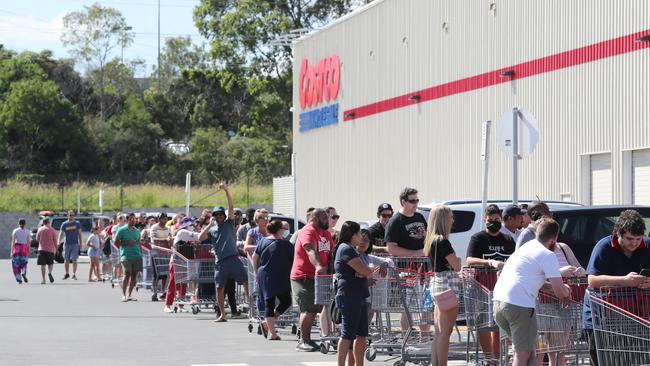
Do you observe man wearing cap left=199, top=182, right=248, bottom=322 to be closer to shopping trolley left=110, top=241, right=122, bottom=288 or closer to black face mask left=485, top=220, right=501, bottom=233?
black face mask left=485, top=220, right=501, bottom=233

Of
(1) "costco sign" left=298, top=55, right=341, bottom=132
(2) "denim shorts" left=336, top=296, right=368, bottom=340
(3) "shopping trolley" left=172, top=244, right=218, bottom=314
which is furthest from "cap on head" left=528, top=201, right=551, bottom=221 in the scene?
(1) "costco sign" left=298, top=55, right=341, bottom=132

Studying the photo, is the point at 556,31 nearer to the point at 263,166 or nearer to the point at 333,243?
the point at 333,243

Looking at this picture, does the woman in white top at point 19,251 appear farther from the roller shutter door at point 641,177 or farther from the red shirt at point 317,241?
the red shirt at point 317,241

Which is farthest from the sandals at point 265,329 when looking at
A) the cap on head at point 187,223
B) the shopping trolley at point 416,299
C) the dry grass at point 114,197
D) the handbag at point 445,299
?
the dry grass at point 114,197

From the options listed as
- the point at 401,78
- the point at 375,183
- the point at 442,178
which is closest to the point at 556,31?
the point at 442,178

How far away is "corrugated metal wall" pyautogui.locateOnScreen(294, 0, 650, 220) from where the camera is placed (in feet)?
89.7

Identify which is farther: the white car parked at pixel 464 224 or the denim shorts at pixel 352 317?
the white car parked at pixel 464 224

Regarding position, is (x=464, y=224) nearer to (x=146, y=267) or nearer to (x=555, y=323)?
(x=555, y=323)

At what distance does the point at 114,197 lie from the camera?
67312 millimetres

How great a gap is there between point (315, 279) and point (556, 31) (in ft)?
50.1

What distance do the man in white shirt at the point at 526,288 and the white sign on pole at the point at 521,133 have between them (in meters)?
6.89

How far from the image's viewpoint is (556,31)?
29.7 meters

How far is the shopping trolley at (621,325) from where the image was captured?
9.98 m

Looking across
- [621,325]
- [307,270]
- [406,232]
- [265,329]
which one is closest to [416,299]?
[406,232]
